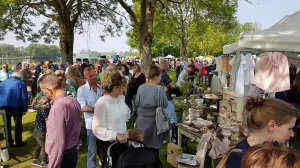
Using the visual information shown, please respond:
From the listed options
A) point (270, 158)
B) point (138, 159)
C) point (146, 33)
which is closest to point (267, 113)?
point (270, 158)

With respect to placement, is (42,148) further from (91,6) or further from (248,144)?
(91,6)

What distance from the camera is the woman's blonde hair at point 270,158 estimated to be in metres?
1.03

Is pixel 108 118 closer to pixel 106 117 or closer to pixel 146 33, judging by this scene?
pixel 106 117

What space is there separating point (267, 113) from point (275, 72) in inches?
108

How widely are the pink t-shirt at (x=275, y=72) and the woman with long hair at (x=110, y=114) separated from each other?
8.38 ft

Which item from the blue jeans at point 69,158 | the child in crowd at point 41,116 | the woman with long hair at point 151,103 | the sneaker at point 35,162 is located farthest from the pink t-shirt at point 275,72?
the sneaker at point 35,162

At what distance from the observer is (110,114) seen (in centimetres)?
289

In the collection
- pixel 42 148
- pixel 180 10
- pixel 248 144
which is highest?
pixel 180 10

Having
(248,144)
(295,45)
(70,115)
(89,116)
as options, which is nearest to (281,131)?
(248,144)

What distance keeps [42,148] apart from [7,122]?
155cm

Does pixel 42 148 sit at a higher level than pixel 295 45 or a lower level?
lower

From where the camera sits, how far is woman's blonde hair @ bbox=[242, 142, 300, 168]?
103cm

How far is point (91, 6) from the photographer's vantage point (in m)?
15.2

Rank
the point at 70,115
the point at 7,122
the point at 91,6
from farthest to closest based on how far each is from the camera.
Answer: the point at 91,6, the point at 7,122, the point at 70,115
